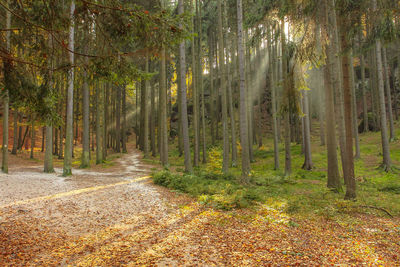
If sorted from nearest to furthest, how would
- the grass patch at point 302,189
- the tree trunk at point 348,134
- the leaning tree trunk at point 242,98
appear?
the grass patch at point 302,189
the tree trunk at point 348,134
the leaning tree trunk at point 242,98

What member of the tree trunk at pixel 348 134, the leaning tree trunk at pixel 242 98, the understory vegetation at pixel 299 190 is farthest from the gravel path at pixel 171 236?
the leaning tree trunk at pixel 242 98

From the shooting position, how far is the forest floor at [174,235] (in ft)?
11.8

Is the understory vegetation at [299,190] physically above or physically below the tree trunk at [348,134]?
below

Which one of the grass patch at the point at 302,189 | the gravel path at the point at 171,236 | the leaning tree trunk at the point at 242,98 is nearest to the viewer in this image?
the gravel path at the point at 171,236

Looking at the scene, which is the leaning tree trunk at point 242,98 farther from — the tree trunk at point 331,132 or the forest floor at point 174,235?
the forest floor at point 174,235

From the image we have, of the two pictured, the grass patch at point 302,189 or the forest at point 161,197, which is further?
the grass patch at point 302,189

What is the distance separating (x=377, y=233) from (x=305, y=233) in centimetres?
146

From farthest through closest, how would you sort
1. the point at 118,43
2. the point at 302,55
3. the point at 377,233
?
the point at 302,55, the point at 118,43, the point at 377,233

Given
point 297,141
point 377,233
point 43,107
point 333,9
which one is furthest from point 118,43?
point 297,141

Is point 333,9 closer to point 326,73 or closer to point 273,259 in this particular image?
point 326,73

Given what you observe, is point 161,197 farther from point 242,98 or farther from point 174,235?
point 242,98

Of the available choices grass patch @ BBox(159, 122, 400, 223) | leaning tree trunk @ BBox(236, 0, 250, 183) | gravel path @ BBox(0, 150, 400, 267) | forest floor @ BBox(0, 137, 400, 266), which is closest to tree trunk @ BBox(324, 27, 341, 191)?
grass patch @ BBox(159, 122, 400, 223)

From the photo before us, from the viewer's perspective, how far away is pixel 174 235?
14.9 ft

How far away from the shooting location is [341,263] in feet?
11.2
